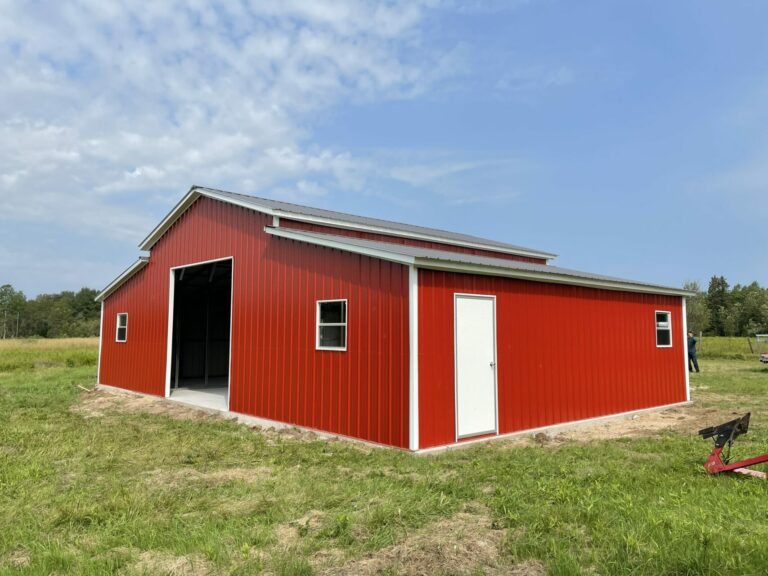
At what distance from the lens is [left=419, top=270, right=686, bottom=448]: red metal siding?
7559 mm

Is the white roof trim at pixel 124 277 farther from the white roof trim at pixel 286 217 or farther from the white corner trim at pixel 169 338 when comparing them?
the white corner trim at pixel 169 338

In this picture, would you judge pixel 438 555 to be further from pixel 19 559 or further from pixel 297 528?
pixel 19 559

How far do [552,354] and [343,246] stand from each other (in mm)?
4333

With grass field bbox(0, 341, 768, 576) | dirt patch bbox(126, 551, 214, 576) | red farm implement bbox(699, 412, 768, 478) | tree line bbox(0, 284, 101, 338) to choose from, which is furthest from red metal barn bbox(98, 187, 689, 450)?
tree line bbox(0, 284, 101, 338)

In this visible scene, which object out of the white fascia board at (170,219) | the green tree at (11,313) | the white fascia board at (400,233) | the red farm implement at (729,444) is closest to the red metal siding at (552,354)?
the red farm implement at (729,444)

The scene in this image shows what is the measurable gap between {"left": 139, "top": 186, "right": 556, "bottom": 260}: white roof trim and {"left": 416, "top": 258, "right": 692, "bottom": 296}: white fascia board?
4.13 metres

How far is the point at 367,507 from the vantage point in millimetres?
4855

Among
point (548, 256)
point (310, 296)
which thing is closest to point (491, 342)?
point (310, 296)

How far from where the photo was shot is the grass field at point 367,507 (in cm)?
374

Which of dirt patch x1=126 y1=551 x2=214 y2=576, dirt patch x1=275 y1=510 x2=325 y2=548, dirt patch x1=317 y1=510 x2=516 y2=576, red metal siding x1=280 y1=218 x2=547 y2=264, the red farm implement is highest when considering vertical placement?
red metal siding x1=280 y1=218 x2=547 y2=264

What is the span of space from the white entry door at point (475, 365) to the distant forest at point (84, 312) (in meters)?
51.9

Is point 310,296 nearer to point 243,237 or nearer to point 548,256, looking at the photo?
point 243,237

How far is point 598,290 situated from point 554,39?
505cm

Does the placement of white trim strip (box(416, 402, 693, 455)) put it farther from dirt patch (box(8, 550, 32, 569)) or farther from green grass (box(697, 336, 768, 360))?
green grass (box(697, 336, 768, 360))
